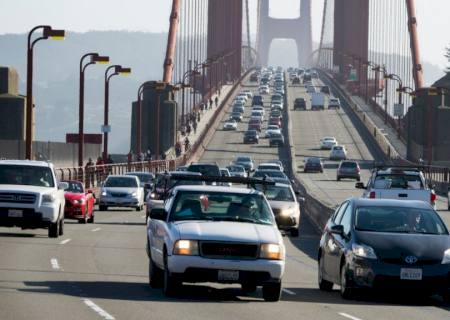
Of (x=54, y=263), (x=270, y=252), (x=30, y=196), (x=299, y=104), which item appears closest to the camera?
(x=270, y=252)

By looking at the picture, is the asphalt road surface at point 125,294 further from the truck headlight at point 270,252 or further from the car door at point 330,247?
the truck headlight at point 270,252

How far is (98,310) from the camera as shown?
1540 cm

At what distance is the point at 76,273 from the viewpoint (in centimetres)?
2133

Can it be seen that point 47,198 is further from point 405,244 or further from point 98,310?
point 98,310

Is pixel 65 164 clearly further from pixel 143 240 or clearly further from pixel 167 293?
pixel 167 293

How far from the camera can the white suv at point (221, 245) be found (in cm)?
1720

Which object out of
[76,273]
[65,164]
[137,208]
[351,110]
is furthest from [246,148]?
[76,273]

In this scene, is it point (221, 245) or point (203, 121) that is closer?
point (221, 245)

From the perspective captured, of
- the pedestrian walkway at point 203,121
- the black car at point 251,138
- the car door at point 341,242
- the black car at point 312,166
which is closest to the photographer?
the car door at point 341,242

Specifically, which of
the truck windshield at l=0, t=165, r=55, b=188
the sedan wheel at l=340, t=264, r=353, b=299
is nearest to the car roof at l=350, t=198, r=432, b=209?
the sedan wheel at l=340, t=264, r=353, b=299

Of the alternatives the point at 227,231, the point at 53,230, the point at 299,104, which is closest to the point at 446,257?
the point at 227,231

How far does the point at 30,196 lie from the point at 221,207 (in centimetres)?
1138

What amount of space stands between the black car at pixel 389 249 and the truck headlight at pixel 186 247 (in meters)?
2.05

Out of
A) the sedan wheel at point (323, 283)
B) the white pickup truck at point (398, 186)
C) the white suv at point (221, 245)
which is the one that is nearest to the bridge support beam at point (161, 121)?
the white pickup truck at point (398, 186)
